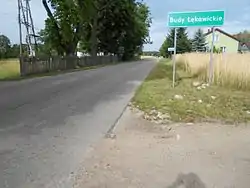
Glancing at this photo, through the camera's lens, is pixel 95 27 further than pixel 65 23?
Yes

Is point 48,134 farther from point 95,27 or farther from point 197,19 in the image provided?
point 95,27

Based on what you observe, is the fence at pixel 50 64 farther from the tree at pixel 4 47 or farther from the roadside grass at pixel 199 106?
the tree at pixel 4 47

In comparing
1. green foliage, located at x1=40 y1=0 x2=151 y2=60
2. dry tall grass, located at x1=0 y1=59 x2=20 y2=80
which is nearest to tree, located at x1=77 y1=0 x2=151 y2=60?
green foliage, located at x1=40 y1=0 x2=151 y2=60

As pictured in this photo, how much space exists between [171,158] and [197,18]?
9588 millimetres

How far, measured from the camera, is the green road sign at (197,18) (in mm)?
13078

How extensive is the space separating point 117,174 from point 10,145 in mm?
2245

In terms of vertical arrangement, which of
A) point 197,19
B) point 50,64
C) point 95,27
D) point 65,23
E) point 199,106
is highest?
point 95,27

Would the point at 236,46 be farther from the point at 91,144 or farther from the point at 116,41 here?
the point at 91,144

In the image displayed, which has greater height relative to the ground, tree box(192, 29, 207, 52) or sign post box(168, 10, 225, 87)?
tree box(192, 29, 207, 52)

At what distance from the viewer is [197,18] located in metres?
13.3

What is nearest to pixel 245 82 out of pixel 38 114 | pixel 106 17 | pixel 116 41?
pixel 38 114

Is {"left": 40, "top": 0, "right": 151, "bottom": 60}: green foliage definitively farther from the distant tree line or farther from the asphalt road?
the asphalt road

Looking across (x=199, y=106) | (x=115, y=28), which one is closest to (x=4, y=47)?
(x=115, y=28)

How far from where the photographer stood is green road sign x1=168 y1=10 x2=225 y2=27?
13.1m
